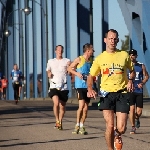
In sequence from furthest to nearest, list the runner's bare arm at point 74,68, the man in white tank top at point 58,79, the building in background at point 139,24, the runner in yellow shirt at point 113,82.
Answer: the building in background at point 139,24
the man in white tank top at point 58,79
the runner's bare arm at point 74,68
the runner in yellow shirt at point 113,82

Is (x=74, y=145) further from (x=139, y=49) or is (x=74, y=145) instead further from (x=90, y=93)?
(x=139, y=49)

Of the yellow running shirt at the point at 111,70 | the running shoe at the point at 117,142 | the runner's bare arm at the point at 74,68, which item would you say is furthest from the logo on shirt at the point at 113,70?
the runner's bare arm at the point at 74,68

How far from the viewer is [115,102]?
387 inches

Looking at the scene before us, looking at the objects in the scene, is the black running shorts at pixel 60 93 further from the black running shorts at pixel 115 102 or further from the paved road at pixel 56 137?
the black running shorts at pixel 115 102

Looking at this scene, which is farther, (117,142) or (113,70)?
(113,70)

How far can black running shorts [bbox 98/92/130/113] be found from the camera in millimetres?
9731

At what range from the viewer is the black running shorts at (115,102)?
973cm

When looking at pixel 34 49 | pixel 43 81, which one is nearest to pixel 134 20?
pixel 43 81

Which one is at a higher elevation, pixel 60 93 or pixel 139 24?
pixel 139 24

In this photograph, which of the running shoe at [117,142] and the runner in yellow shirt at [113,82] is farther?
the runner in yellow shirt at [113,82]

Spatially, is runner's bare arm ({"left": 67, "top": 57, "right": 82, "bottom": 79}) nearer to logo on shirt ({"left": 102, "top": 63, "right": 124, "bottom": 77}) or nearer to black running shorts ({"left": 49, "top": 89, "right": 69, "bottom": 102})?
black running shorts ({"left": 49, "top": 89, "right": 69, "bottom": 102})

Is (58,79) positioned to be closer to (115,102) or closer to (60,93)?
(60,93)

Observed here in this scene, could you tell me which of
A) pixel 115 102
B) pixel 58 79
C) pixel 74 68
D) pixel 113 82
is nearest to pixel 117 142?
pixel 115 102

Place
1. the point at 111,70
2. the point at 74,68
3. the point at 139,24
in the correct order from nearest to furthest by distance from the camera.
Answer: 1. the point at 111,70
2. the point at 74,68
3. the point at 139,24
